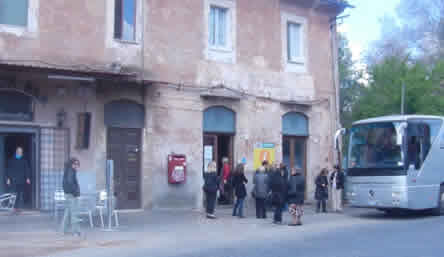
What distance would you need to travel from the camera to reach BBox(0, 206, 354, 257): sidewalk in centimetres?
1153

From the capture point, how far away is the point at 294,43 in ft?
72.4

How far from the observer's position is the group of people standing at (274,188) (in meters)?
15.3

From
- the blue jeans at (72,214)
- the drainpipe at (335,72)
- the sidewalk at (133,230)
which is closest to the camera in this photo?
the sidewalk at (133,230)

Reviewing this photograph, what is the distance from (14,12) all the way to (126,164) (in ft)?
18.0

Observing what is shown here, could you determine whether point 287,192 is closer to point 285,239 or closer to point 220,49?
point 285,239

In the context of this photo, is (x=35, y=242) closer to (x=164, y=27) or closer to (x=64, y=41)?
(x=64, y=41)

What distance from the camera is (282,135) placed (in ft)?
69.8

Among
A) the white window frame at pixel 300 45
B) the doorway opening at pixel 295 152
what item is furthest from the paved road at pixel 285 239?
the white window frame at pixel 300 45

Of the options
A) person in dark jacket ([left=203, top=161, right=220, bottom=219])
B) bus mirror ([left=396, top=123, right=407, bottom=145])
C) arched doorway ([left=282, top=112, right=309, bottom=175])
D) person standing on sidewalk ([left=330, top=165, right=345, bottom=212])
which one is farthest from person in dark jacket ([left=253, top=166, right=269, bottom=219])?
arched doorway ([left=282, top=112, right=309, bottom=175])

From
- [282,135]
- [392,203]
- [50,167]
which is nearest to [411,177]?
[392,203]

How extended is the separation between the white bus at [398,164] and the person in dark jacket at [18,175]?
9673 mm

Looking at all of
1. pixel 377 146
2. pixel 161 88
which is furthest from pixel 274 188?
pixel 161 88

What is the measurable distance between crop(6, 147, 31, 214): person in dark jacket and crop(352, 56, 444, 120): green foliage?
56.9ft

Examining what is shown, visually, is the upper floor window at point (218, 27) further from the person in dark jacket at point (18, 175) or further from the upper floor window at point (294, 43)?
the person in dark jacket at point (18, 175)
